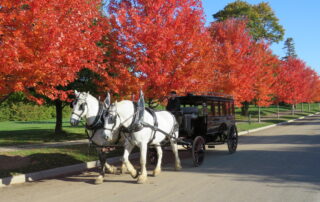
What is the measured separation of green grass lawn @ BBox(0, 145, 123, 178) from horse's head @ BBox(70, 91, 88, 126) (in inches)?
94.0

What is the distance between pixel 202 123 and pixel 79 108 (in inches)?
198

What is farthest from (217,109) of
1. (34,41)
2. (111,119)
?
(34,41)

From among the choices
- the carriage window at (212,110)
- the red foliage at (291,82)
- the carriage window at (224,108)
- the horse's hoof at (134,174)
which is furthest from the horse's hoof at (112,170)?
the red foliage at (291,82)

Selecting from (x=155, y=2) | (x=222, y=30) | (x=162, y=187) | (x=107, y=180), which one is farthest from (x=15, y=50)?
(x=222, y=30)

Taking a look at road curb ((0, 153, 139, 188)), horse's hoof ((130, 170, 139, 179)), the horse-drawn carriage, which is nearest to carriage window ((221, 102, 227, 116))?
the horse-drawn carriage

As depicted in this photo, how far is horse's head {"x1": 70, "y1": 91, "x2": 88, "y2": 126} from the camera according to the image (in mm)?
7202

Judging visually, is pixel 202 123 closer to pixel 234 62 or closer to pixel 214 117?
pixel 214 117

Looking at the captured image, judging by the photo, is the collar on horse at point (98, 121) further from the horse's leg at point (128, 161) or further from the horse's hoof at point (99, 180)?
the horse's hoof at point (99, 180)

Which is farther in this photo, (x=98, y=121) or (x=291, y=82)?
(x=291, y=82)

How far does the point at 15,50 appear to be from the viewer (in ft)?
22.7

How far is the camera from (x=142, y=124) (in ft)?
25.5

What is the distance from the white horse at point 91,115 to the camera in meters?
7.29

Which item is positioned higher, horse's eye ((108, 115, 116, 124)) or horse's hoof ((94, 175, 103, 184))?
horse's eye ((108, 115, 116, 124))

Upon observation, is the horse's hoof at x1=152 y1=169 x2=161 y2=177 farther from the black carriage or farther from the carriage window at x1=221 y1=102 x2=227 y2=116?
the carriage window at x1=221 y1=102 x2=227 y2=116
